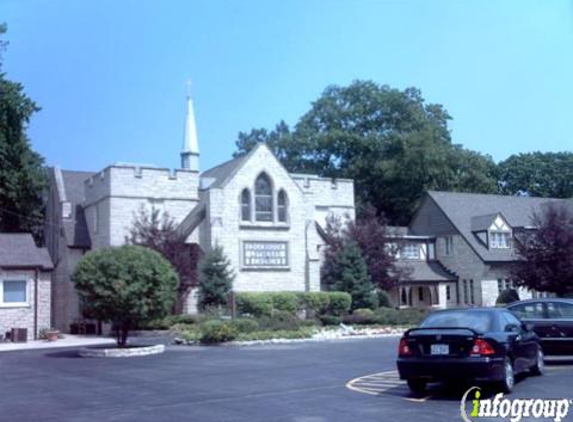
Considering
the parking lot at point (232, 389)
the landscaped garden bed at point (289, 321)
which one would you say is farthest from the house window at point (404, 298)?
the parking lot at point (232, 389)

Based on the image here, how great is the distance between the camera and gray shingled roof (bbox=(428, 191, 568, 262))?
51.1m

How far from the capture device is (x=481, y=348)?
40.2 feet

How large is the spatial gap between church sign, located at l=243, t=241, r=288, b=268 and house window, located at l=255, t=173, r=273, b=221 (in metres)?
1.47

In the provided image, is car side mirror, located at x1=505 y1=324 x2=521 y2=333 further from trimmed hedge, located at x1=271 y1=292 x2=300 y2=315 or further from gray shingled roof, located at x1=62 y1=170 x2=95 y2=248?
gray shingled roof, located at x1=62 y1=170 x2=95 y2=248

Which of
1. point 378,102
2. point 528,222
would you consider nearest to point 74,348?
point 528,222

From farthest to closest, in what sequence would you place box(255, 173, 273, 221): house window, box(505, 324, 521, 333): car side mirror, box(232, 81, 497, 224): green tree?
box(232, 81, 497, 224): green tree → box(255, 173, 273, 221): house window → box(505, 324, 521, 333): car side mirror

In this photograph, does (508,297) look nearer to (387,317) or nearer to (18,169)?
(387,317)

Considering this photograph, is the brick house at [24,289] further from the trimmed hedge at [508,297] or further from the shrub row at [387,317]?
the trimmed hedge at [508,297]

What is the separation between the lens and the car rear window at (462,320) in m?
12.9

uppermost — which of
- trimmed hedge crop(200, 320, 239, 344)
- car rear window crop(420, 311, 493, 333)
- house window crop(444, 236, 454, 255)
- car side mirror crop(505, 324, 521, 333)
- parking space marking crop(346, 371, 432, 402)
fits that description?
house window crop(444, 236, 454, 255)

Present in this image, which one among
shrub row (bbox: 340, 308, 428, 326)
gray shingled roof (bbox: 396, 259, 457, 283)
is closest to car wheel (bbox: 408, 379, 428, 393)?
shrub row (bbox: 340, 308, 428, 326)

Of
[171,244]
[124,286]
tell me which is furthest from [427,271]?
[124,286]

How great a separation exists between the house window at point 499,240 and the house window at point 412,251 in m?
5.00

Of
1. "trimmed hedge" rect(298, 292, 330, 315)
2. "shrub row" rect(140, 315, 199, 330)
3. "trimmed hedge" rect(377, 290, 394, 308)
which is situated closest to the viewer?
"shrub row" rect(140, 315, 199, 330)
